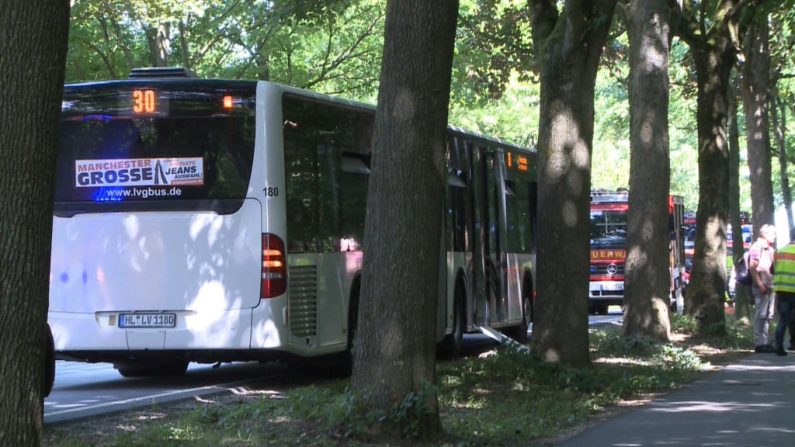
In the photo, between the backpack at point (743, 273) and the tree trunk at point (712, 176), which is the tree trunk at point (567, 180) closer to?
the backpack at point (743, 273)

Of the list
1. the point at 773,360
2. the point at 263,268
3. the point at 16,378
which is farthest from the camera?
the point at 773,360

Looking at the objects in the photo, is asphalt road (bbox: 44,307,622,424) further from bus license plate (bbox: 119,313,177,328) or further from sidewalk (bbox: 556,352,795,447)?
sidewalk (bbox: 556,352,795,447)

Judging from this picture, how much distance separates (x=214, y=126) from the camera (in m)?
13.3

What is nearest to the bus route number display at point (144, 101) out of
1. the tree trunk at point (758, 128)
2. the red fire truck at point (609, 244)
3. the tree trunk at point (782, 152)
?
the tree trunk at point (758, 128)

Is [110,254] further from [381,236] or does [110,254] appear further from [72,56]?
[72,56]

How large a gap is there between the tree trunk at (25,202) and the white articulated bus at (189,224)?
742cm

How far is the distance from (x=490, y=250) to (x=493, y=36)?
28.3 feet

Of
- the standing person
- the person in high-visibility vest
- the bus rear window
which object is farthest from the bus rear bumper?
the standing person

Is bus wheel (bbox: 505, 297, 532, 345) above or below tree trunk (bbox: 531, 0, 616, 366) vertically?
below

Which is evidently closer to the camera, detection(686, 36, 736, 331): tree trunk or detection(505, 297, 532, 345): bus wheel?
detection(686, 36, 736, 331): tree trunk

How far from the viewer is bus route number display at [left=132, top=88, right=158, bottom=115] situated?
1342cm

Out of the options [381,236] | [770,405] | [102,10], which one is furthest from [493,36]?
[381,236]

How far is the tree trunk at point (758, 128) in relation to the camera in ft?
89.1

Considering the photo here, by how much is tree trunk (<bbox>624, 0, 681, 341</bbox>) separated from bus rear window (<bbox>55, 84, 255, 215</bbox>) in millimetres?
6808
